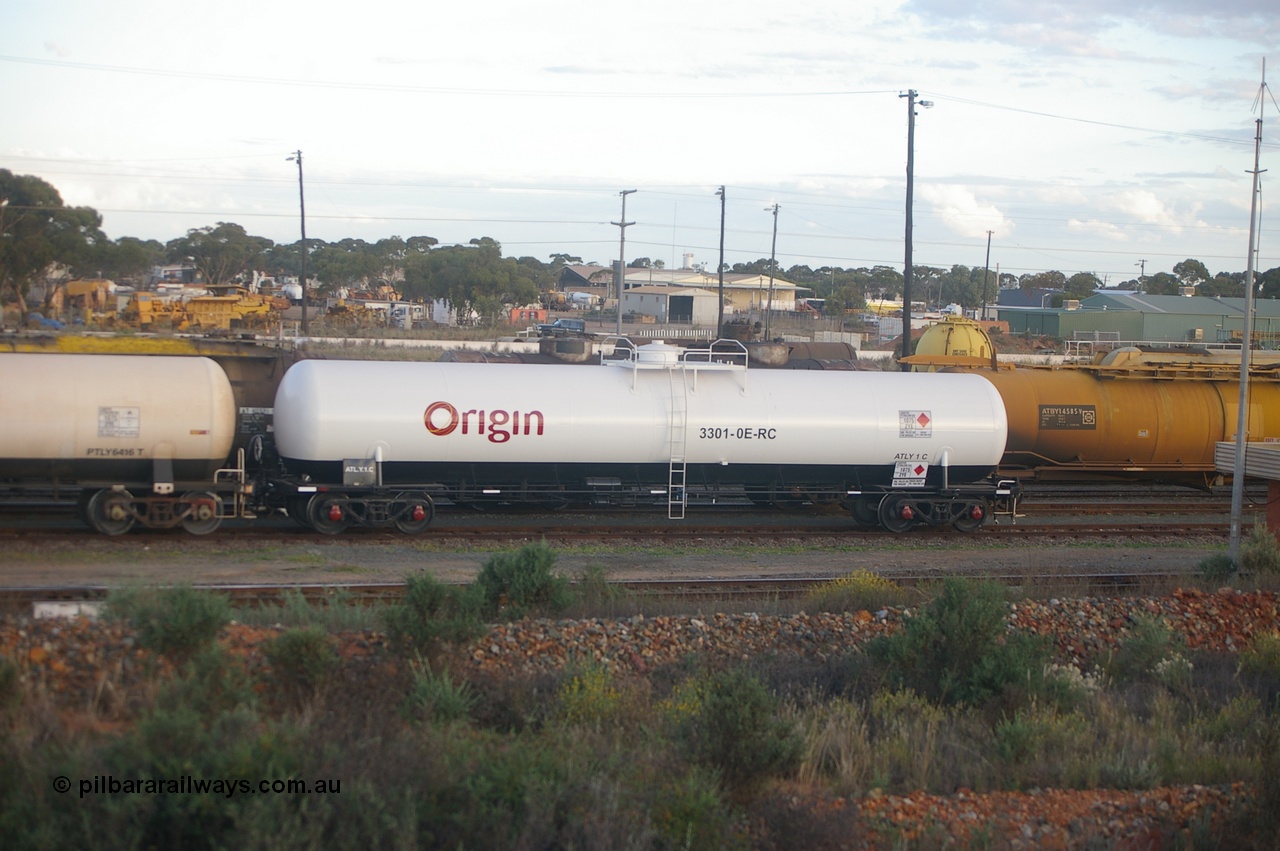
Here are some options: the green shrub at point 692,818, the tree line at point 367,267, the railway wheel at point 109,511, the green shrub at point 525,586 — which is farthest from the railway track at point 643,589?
the tree line at point 367,267

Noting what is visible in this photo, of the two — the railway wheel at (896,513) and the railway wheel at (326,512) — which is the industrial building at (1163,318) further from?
the railway wheel at (326,512)

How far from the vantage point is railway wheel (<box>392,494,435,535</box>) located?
16.3 meters

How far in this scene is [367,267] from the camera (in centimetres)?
9719

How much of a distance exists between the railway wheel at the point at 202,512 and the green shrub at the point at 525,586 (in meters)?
5.74

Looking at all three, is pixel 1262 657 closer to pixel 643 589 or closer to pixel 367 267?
pixel 643 589

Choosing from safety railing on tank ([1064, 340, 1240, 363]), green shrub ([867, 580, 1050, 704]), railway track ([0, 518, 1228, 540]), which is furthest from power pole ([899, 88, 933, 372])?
green shrub ([867, 580, 1050, 704])

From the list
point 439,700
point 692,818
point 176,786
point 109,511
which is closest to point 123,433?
point 109,511

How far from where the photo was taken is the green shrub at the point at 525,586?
11.8 m

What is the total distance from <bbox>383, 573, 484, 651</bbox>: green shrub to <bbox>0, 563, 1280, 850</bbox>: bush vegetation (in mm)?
30

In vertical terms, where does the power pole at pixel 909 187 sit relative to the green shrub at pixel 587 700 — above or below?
above

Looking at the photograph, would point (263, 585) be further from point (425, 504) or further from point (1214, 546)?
point (1214, 546)

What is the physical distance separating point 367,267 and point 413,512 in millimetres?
85683

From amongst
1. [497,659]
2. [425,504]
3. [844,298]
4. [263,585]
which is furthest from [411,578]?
[844,298]

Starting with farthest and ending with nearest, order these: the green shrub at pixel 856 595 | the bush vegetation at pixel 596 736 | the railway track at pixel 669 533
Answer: the railway track at pixel 669 533, the green shrub at pixel 856 595, the bush vegetation at pixel 596 736
